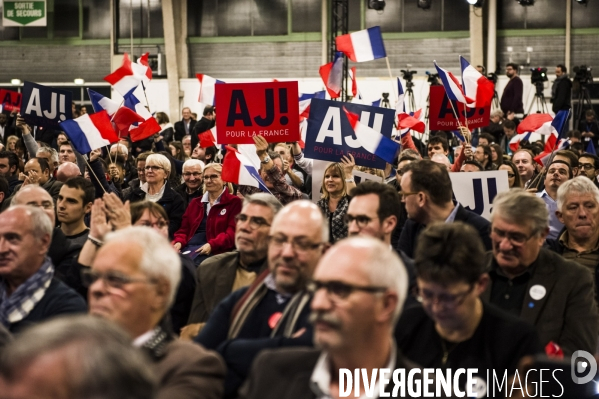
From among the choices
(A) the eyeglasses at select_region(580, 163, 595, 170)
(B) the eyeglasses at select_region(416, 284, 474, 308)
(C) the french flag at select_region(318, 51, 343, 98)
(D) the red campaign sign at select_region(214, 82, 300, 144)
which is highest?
(C) the french flag at select_region(318, 51, 343, 98)

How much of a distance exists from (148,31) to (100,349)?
22896 millimetres

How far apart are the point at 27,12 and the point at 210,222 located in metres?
17.1

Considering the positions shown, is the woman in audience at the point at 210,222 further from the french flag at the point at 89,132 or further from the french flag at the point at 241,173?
the french flag at the point at 89,132

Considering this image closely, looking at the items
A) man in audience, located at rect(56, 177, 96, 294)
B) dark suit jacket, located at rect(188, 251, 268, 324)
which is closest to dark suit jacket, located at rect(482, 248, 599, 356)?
dark suit jacket, located at rect(188, 251, 268, 324)

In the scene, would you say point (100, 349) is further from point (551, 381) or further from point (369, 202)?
point (369, 202)

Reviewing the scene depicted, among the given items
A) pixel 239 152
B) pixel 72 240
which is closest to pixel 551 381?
pixel 72 240

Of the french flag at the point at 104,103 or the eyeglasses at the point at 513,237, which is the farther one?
the french flag at the point at 104,103

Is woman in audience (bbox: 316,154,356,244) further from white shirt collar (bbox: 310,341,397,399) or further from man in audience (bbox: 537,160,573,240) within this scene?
white shirt collar (bbox: 310,341,397,399)

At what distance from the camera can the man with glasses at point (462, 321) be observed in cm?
350

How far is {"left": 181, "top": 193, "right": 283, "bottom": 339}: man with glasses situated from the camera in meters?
4.93

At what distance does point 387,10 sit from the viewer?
23203 millimetres

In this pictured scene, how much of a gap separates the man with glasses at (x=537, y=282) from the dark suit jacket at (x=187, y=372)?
1.61m

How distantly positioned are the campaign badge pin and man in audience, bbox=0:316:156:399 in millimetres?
2608

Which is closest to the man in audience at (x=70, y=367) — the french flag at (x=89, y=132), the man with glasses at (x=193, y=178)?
the man with glasses at (x=193, y=178)
